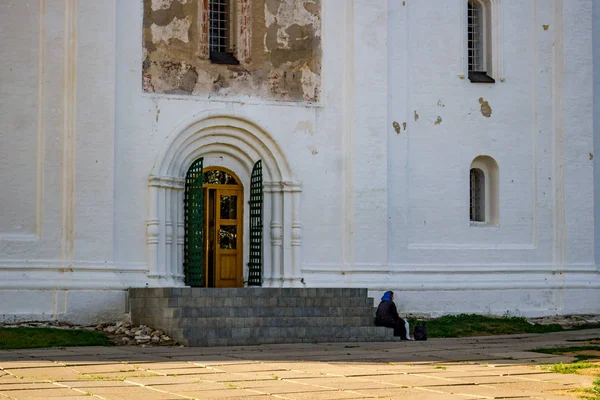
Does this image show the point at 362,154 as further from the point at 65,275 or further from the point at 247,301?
the point at 65,275

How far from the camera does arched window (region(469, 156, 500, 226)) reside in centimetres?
2392

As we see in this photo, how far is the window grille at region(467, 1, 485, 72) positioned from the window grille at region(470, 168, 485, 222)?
238cm

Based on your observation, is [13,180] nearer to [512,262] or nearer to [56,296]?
[56,296]

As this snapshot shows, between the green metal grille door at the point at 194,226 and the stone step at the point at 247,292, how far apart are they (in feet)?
5.09

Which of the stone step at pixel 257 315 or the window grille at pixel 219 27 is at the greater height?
the window grille at pixel 219 27

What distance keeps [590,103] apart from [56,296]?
12.6 m

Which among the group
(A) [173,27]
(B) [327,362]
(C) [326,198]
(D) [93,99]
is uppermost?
(A) [173,27]

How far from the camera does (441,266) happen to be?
910 inches

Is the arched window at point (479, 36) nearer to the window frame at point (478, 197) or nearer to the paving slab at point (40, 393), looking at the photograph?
the window frame at point (478, 197)

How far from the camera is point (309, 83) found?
73.7ft

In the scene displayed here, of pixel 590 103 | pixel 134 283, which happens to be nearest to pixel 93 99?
pixel 134 283

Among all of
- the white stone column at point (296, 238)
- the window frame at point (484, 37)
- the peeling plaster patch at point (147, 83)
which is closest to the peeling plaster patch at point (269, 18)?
the peeling plaster patch at point (147, 83)

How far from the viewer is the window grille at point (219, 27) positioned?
22.4 m

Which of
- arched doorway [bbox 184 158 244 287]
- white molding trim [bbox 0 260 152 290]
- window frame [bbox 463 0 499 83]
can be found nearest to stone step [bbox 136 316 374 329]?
white molding trim [bbox 0 260 152 290]
